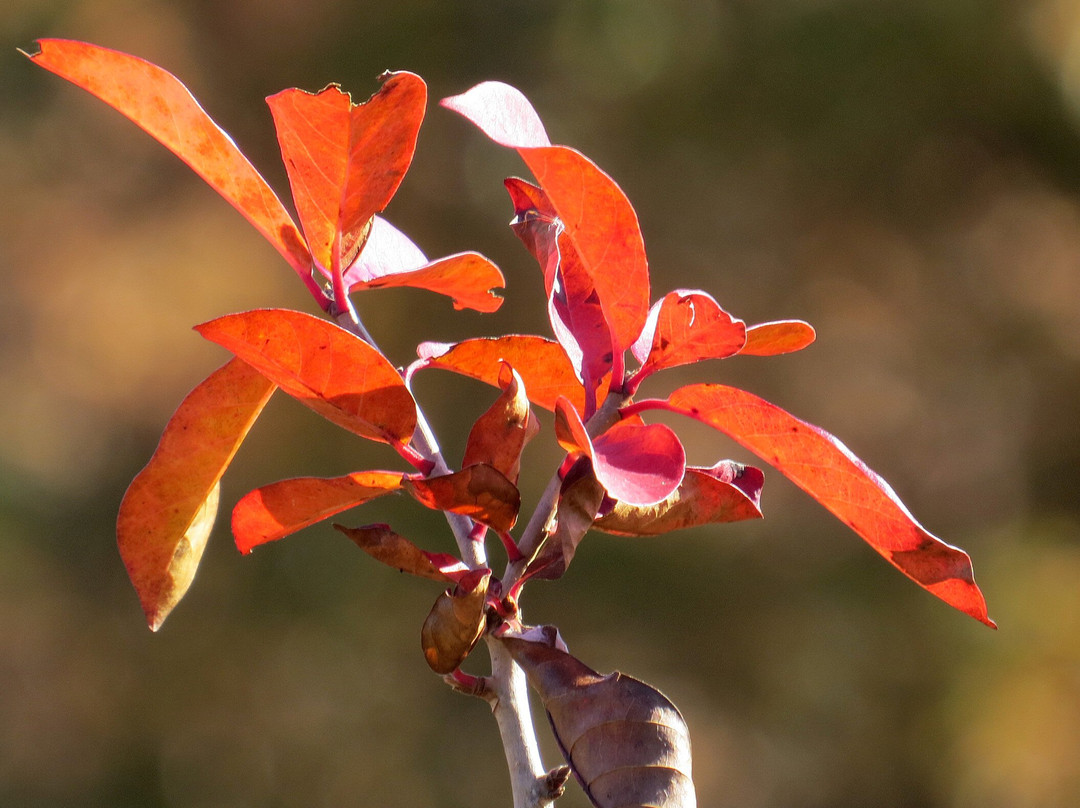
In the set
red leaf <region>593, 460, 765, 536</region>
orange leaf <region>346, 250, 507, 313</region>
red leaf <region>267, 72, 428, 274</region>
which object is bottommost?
red leaf <region>593, 460, 765, 536</region>

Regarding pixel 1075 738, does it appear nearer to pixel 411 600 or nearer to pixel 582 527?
pixel 411 600

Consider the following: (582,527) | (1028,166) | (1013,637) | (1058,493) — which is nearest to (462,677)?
(582,527)

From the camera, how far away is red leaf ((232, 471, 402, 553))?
0.32 meters

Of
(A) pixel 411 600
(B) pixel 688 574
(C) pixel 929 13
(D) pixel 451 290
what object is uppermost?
(D) pixel 451 290

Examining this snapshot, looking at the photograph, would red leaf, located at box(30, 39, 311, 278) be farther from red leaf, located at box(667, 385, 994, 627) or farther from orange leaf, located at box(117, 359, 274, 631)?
red leaf, located at box(667, 385, 994, 627)

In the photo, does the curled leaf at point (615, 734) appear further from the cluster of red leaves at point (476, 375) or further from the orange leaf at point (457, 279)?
the orange leaf at point (457, 279)

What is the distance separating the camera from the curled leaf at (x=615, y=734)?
281 mm

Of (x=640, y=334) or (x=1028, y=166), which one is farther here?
(x=1028, y=166)

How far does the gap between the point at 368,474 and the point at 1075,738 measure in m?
2.24

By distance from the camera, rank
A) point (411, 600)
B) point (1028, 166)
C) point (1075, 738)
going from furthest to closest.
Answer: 1. point (1028, 166)
2. point (411, 600)
3. point (1075, 738)

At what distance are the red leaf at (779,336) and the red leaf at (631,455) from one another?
0.06m

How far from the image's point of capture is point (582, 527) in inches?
11.8

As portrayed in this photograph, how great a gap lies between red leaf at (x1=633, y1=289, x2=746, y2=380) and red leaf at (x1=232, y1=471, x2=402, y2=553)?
10cm

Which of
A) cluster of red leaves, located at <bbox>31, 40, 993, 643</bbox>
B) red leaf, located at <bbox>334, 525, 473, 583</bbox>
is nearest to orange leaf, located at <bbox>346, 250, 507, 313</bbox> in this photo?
cluster of red leaves, located at <bbox>31, 40, 993, 643</bbox>
